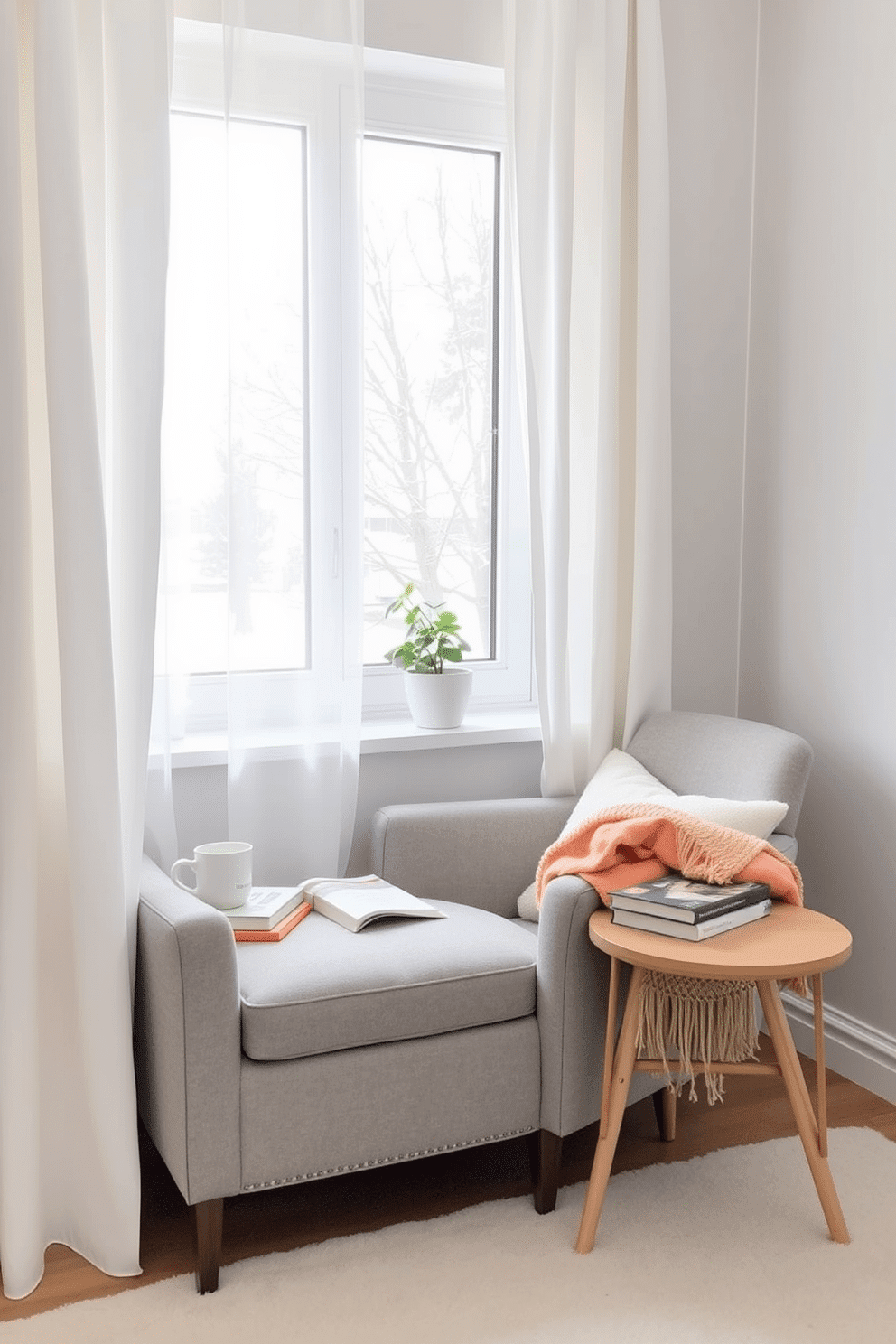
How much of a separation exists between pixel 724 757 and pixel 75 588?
1.37 m

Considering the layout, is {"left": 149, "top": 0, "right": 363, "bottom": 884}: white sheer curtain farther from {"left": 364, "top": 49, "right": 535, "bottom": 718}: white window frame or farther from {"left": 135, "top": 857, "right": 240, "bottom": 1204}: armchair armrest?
{"left": 135, "top": 857, "right": 240, "bottom": 1204}: armchair armrest

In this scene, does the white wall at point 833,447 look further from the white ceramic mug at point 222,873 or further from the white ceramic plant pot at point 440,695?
the white ceramic mug at point 222,873

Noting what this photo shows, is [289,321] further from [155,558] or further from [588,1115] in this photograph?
[588,1115]

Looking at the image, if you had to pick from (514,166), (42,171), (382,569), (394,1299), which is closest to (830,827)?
(382,569)

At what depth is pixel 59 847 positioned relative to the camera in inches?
80.8

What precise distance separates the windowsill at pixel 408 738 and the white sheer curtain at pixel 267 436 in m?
0.02

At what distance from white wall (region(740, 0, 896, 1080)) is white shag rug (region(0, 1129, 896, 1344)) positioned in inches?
28.1

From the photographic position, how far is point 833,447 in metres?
2.74

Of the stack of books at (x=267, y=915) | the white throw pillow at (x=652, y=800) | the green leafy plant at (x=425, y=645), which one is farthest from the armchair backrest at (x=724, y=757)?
the stack of books at (x=267, y=915)

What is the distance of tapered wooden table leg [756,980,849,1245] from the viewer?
6.56 ft

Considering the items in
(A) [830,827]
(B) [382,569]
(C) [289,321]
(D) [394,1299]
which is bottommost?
(D) [394,1299]

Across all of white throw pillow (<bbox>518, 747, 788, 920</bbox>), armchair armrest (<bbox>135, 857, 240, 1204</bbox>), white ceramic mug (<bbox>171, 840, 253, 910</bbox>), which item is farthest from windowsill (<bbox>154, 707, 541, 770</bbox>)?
armchair armrest (<bbox>135, 857, 240, 1204</bbox>)

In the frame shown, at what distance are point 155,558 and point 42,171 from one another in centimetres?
64

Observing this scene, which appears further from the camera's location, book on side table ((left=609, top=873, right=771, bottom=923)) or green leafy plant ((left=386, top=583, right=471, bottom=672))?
green leafy plant ((left=386, top=583, right=471, bottom=672))
